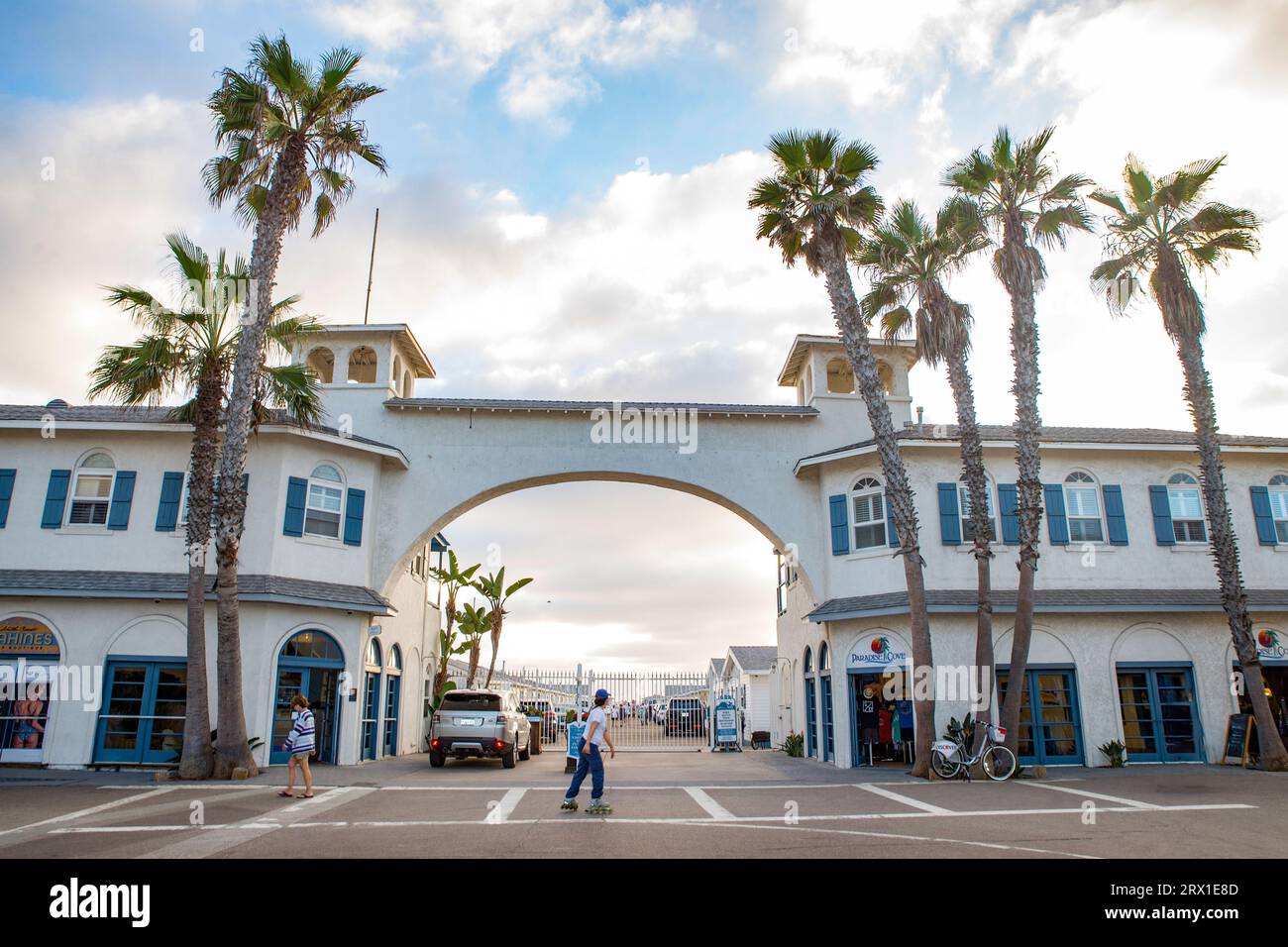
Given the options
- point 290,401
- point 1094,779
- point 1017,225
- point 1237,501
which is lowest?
point 1094,779

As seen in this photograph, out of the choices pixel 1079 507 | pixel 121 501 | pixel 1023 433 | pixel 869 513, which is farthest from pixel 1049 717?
pixel 121 501

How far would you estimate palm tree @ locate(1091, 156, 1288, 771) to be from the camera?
1862 centimetres

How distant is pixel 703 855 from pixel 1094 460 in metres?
17.0

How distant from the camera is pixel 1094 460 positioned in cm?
2125

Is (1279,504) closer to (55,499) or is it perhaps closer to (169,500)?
(169,500)

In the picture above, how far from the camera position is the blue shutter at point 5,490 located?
64.7ft

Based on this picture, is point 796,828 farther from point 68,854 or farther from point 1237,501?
point 1237,501

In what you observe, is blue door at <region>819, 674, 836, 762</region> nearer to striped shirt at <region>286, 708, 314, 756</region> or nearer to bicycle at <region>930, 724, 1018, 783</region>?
bicycle at <region>930, 724, 1018, 783</region>

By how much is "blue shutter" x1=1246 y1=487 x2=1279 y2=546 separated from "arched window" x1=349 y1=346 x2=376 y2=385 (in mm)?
23205

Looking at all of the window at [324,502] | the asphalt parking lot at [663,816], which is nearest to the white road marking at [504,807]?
the asphalt parking lot at [663,816]

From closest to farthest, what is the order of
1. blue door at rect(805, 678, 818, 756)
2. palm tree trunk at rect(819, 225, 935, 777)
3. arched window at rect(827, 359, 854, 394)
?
palm tree trunk at rect(819, 225, 935, 777) → blue door at rect(805, 678, 818, 756) → arched window at rect(827, 359, 854, 394)

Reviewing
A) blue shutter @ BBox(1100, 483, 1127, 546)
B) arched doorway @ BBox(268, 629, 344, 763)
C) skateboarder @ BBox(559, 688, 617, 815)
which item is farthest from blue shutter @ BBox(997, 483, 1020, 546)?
arched doorway @ BBox(268, 629, 344, 763)
